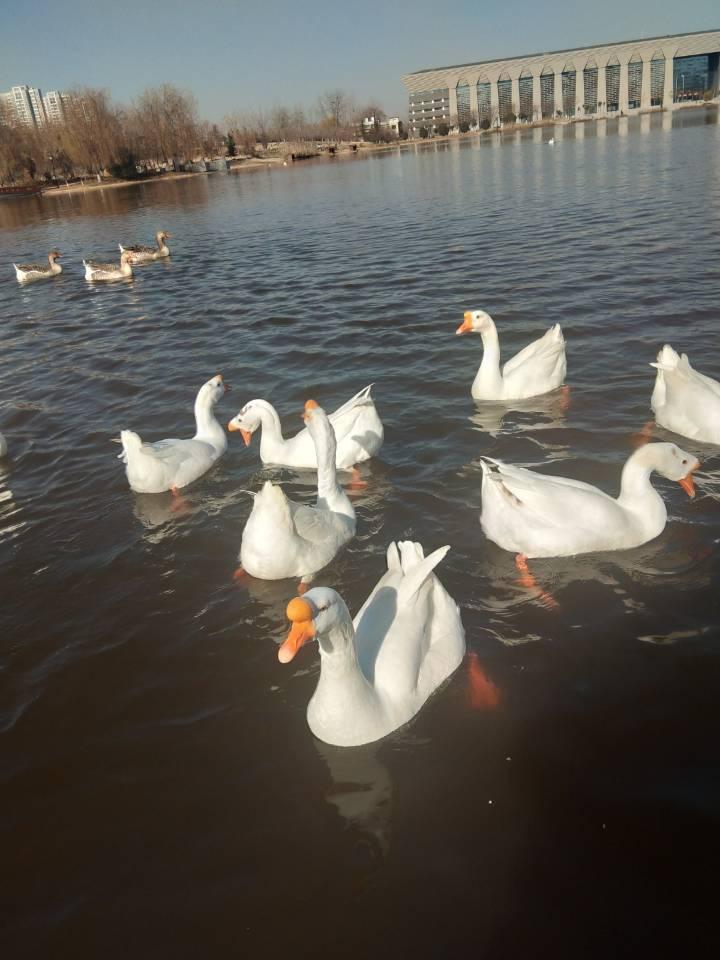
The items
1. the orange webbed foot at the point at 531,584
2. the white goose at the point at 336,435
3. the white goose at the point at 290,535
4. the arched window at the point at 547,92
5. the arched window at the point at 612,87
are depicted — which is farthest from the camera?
the arched window at the point at 547,92

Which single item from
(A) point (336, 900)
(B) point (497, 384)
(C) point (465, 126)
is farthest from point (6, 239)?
(C) point (465, 126)

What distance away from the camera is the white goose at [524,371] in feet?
28.5

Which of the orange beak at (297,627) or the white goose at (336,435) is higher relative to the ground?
the orange beak at (297,627)

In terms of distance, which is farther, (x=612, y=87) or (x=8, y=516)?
(x=612, y=87)

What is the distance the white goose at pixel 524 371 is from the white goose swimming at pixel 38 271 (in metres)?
19.0

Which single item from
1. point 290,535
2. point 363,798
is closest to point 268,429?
point 290,535

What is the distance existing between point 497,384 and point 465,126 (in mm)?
156182

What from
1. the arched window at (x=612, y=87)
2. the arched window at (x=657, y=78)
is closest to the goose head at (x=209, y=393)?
the arched window at (x=657, y=78)

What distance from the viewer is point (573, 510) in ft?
17.7

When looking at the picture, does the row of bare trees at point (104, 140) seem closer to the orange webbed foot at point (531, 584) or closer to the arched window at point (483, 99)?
the arched window at point (483, 99)

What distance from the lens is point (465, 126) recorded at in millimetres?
143500

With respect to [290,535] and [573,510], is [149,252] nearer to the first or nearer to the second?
[290,535]

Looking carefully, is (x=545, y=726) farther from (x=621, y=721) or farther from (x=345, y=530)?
(x=345, y=530)

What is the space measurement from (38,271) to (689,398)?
22154 millimetres
